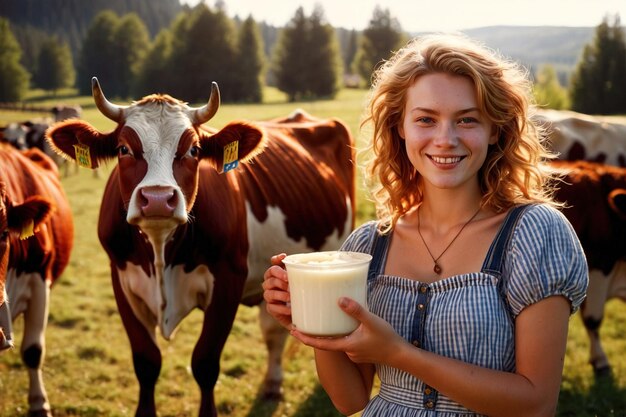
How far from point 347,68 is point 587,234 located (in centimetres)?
9211

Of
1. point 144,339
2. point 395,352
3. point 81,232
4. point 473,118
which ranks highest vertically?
point 473,118

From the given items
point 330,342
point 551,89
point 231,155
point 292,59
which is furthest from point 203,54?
point 330,342

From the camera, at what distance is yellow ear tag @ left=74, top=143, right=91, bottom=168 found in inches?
160

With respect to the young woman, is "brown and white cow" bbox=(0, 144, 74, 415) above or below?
below

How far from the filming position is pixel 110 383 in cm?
566

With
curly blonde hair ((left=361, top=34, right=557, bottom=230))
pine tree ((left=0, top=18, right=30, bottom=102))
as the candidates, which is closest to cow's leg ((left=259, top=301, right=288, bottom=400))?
curly blonde hair ((left=361, top=34, right=557, bottom=230))

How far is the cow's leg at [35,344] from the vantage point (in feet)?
16.6

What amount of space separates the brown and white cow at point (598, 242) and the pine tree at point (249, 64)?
4165 cm

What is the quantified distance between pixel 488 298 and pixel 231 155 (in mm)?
→ 2515

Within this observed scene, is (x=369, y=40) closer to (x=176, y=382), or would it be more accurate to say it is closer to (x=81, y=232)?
(x=81, y=232)

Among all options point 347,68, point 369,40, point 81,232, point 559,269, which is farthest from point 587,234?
point 347,68

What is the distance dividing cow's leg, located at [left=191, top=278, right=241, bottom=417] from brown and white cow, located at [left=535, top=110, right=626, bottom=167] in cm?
721

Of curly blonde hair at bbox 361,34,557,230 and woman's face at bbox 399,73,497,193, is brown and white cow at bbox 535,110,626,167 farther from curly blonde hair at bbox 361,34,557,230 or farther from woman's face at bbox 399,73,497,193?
woman's face at bbox 399,73,497,193

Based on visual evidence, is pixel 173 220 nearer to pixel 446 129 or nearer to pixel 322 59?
pixel 446 129
